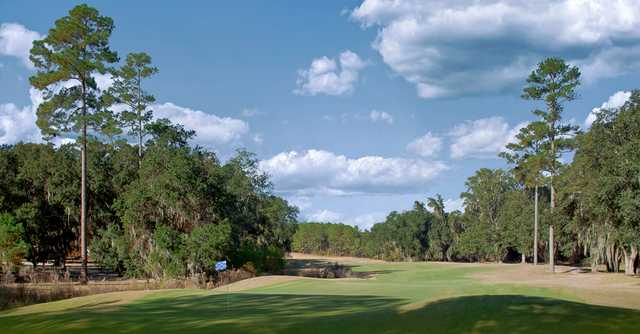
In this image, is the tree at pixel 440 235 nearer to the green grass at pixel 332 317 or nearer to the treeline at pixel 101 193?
the treeline at pixel 101 193

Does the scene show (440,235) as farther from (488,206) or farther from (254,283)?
(254,283)

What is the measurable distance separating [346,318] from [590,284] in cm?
2248

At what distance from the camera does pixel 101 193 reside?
43344mm

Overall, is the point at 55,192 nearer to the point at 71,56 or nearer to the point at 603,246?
the point at 71,56

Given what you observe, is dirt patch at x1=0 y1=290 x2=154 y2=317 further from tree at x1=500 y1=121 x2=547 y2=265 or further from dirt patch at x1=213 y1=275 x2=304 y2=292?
tree at x1=500 y1=121 x2=547 y2=265

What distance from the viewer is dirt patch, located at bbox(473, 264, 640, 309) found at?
66.0 feet

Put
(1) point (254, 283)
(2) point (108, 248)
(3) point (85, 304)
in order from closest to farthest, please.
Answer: (3) point (85, 304) → (1) point (254, 283) → (2) point (108, 248)

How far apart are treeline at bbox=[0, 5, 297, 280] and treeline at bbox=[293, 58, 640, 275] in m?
21.7

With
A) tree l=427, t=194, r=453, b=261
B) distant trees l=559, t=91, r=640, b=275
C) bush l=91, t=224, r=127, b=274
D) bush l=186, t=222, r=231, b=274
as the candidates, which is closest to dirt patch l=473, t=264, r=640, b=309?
distant trees l=559, t=91, r=640, b=275

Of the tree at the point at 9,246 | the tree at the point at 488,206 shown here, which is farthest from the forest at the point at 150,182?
the tree at the point at 488,206

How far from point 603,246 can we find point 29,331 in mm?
38411

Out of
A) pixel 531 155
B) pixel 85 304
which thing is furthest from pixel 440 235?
pixel 85 304

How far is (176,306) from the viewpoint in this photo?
1900cm

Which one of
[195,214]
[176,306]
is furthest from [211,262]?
[176,306]
